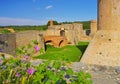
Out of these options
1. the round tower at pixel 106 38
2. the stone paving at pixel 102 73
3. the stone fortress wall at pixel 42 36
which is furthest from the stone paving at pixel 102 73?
the round tower at pixel 106 38

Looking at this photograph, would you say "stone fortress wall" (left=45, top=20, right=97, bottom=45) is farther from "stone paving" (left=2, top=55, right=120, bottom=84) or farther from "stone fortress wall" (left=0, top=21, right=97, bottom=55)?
"stone paving" (left=2, top=55, right=120, bottom=84)

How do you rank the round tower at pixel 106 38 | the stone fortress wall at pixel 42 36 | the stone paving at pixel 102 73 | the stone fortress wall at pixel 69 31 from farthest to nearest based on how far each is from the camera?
the stone fortress wall at pixel 69 31, the stone fortress wall at pixel 42 36, the round tower at pixel 106 38, the stone paving at pixel 102 73

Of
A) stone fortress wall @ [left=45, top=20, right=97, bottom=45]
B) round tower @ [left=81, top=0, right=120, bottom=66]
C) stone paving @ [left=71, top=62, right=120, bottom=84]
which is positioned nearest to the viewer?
stone paving @ [left=71, top=62, right=120, bottom=84]

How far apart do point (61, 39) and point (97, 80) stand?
21068mm

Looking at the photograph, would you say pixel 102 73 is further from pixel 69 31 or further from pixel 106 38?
pixel 69 31

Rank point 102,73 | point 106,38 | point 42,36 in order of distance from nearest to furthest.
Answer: point 102,73 → point 106,38 → point 42,36

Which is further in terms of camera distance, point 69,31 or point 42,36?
point 69,31

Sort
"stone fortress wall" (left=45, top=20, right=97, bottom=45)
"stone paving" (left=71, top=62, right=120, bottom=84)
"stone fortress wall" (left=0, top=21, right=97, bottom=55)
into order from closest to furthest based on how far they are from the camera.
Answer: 1. "stone paving" (left=71, top=62, right=120, bottom=84)
2. "stone fortress wall" (left=0, top=21, right=97, bottom=55)
3. "stone fortress wall" (left=45, top=20, right=97, bottom=45)

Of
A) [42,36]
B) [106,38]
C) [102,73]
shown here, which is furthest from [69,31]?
[102,73]

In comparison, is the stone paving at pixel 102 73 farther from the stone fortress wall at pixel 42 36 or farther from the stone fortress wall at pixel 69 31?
the stone fortress wall at pixel 69 31

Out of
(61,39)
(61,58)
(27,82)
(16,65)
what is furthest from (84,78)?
(61,39)

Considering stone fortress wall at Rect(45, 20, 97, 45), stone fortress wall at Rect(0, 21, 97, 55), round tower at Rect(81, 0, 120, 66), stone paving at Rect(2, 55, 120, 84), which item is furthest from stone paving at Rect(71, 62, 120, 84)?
stone fortress wall at Rect(45, 20, 97, 45)

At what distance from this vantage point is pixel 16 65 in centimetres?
245

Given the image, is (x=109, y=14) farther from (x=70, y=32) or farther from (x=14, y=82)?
(x=70, y=32)
